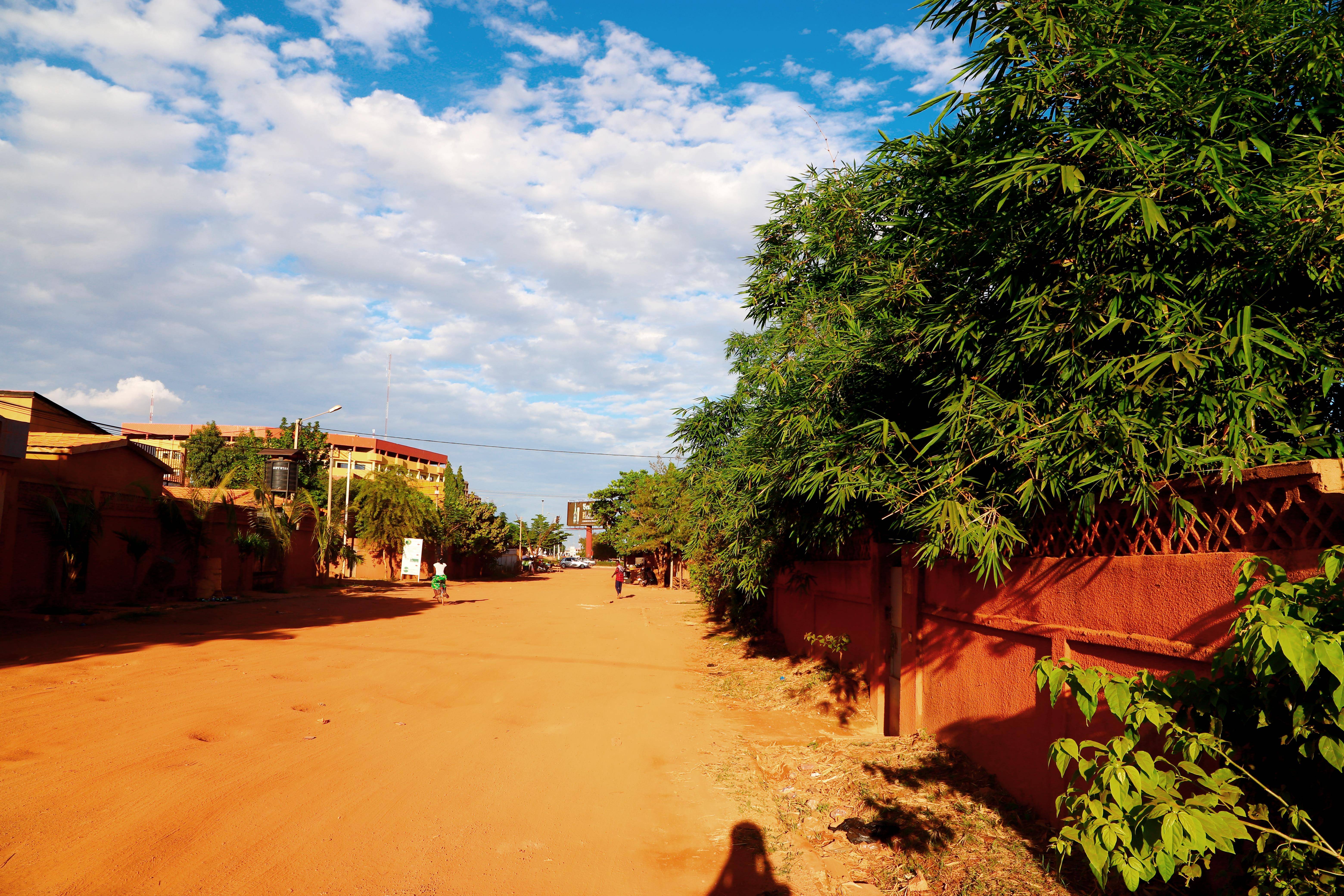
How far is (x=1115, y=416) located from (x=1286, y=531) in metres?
1.15

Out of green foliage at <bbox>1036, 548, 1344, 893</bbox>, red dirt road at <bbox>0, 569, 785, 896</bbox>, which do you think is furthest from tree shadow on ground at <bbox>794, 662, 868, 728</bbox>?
green foliage at <bbox>1036, 548, 1344, 893</bbox>

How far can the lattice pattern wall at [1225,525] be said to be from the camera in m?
3.59

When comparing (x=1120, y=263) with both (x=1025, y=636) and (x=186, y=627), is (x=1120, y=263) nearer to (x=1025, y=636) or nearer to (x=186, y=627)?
(x=1025, y=636)

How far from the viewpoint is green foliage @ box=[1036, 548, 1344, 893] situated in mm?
2430

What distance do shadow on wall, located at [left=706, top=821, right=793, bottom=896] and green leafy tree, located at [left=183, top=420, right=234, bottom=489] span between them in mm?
55019

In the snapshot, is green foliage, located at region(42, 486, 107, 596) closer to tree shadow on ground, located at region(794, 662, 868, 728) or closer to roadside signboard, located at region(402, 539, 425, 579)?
tree shadow on ground, located at region(794, 662, 868, 728)

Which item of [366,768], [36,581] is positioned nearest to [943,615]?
[366,768]

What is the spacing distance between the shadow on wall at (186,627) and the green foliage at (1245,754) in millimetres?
13959

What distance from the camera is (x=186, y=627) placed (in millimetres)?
17031

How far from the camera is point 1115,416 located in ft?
15.4

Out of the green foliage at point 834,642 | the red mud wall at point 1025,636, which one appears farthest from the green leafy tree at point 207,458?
the red mud wall at point 1025,636

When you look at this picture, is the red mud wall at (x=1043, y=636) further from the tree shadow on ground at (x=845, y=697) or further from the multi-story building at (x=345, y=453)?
the multi-story building at (x=345, y=453)

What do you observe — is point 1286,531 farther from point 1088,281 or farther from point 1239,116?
point 1239,116

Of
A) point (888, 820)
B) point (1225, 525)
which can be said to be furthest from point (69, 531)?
point (1225, 525)
